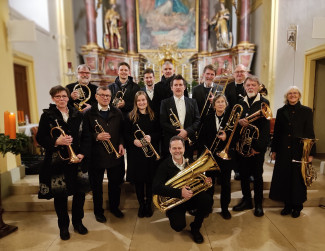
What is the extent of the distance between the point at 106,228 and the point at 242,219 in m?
1.70

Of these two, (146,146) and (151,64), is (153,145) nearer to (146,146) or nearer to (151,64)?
(146,146)

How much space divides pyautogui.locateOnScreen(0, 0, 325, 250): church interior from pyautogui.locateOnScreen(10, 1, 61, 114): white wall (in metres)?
0.03

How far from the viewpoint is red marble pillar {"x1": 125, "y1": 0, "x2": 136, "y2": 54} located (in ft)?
30.2

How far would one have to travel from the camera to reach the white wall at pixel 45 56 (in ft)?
19.3

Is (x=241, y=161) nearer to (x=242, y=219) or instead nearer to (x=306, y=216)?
(x=242, y=219)

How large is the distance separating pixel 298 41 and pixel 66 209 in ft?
18.8

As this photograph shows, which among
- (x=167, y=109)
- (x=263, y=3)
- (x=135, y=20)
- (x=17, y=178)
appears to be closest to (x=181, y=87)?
(x=167, y=109)

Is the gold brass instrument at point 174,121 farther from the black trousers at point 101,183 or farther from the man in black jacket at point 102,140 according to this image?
the black trousers at point 101,183

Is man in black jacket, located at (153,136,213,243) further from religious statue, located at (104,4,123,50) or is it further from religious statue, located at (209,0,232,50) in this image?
religious statue, located at (104,4,123,50)

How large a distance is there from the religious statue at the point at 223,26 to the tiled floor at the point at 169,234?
6.74 metres

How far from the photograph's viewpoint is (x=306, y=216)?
306 centimetres

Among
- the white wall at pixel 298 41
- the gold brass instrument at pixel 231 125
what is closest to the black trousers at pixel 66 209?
the gold brass instrument at pixel 231 125

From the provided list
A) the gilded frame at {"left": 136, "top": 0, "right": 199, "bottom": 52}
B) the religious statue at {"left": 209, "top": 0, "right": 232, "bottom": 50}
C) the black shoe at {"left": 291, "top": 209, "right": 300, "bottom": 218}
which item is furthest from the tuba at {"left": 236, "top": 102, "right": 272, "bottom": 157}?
the gilded frame at {"left": 136, "top": 0, "right": 199, "bottom": 52}

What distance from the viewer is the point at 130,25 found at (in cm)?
927
